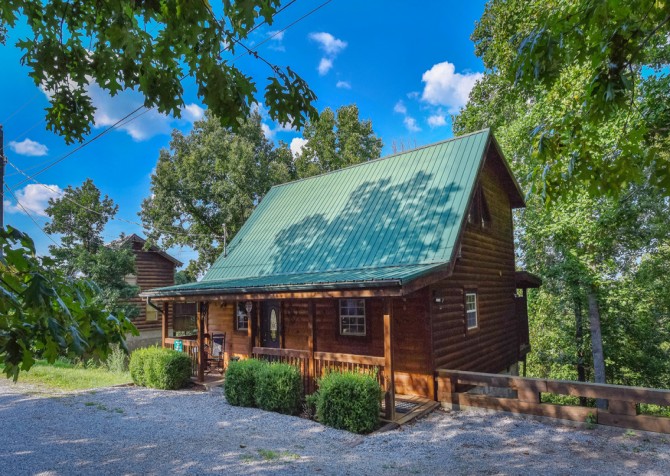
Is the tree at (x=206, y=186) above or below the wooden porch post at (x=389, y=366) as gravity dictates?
above

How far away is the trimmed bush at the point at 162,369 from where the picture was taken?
11.1 meters

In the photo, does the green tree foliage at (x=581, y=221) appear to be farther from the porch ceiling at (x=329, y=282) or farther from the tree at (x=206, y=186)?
the tree at (x=206, y=186)

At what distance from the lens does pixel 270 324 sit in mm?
12602

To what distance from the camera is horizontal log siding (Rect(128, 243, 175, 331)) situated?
80.2ft

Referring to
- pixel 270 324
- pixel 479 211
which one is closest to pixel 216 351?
pixel 270 324

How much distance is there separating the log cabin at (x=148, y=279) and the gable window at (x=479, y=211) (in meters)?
19.0

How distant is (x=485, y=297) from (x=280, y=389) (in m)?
6.76

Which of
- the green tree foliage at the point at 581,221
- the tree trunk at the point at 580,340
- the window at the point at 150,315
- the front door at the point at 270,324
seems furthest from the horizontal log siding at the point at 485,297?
the window at the point at 150,315

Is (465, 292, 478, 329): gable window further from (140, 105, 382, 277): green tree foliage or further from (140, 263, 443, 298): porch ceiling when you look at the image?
(140, 105, 382, 277): green tree foliage

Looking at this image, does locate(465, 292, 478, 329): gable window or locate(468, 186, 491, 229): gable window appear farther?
locate(468, 186, 491, 229): gable window

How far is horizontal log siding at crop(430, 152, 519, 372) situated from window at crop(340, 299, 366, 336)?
1.95 m

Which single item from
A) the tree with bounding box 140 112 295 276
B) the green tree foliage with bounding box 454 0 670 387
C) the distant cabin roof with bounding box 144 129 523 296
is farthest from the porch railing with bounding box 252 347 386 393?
the tree with bounding box 140 112 295 276

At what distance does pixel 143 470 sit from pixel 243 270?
7918mm

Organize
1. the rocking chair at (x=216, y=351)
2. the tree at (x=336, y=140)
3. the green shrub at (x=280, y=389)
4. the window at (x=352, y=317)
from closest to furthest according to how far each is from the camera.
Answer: the green shrub at (x=280, y=389), the window at (x=352, y=317), the rocking chair at (x=216, y=351), the tree at (x=336, y=140)
